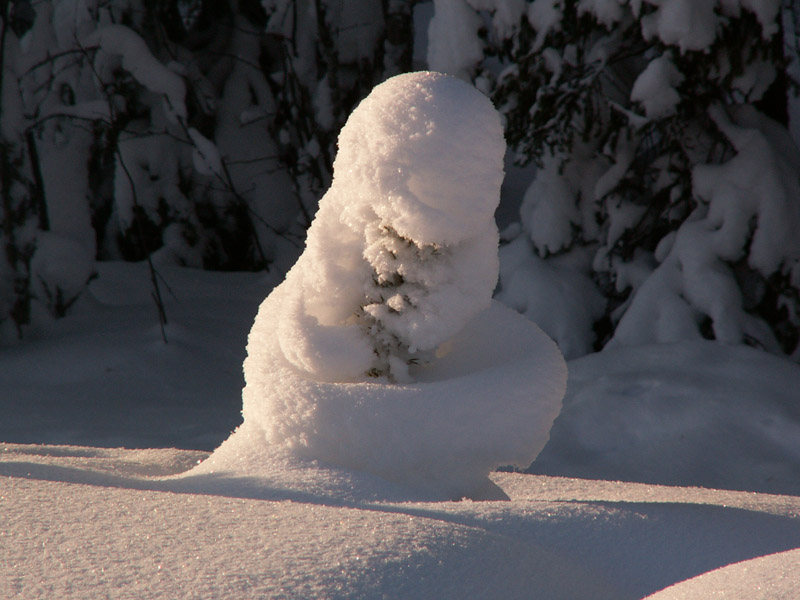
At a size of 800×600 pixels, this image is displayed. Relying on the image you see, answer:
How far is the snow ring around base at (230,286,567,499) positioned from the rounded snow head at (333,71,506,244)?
481 millimetres

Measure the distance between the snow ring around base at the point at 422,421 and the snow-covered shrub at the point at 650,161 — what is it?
9.99ft

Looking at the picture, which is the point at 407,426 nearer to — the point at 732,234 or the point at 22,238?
the point at 732,234

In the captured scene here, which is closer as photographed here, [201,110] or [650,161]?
[650,161]

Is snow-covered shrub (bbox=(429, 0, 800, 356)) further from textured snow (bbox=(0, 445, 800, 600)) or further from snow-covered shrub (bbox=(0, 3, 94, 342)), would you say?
snow-covered shrub (bbox=(0, 3, 94, 342))

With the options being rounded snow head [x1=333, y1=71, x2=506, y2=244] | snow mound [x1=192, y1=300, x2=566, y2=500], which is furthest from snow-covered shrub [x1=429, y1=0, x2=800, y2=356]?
snow mound [x1=192, y1=300, x2=566, y2=500]

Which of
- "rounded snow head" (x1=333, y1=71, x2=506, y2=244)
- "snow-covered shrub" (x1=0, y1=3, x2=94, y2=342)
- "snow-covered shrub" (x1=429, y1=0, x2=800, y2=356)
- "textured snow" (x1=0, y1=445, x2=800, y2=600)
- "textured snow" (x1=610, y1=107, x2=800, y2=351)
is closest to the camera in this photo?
"textured snow" (x1=0, y1=445, x2=800, y2=600)

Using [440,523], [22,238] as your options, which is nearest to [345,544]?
[440,523]

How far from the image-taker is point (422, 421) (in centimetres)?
257

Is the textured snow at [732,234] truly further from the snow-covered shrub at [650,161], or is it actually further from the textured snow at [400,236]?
the textured snow at [400,236]

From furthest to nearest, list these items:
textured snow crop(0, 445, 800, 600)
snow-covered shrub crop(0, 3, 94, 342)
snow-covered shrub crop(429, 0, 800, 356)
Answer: snow-covered shrub crop(0, 3, 94, 342) → snow-covered shrub crop(429, 0, 800, 356) → textured snow crop(0, 445, 800, 600)

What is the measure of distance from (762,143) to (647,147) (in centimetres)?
73

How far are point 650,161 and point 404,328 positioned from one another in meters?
3.76

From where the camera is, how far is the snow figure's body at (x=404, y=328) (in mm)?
2566

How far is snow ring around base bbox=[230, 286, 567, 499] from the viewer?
8.43 ft
